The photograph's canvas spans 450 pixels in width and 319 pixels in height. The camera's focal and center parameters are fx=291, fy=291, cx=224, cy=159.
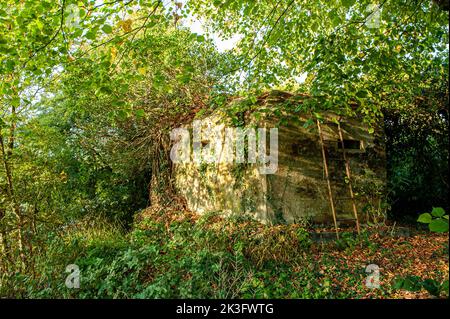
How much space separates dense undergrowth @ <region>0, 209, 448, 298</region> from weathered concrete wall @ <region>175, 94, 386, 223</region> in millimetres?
622

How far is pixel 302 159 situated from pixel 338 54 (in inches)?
111

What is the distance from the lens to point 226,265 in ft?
13.3

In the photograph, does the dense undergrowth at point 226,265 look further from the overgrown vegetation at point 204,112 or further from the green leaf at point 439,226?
the green leaf at point 439,226

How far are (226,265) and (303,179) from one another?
286cm

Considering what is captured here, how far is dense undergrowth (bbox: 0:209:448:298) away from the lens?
3.54m

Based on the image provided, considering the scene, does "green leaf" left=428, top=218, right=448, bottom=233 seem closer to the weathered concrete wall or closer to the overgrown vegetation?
the overgrown vegetation

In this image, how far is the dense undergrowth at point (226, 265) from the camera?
354 centimetres

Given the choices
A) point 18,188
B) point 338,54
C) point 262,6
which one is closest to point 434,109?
point 338,54

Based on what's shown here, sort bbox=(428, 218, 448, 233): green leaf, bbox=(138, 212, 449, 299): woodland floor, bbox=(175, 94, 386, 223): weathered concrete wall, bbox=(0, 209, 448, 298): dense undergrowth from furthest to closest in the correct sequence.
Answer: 1. bbox=(175, 94, 386, 223): weathered concrete wall
2. bbox=(138, 212, 449, 299): woodland floor
3. bbox=(0, 209, 448, 298): dense undergrowth
4. bbox=(428, 218, 448, 233): green leaf

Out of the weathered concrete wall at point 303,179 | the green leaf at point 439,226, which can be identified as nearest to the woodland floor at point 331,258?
the weathered concrete wall at point 303,179

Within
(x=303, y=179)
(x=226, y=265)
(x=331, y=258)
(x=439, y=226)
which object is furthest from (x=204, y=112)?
(x=439, y=226)

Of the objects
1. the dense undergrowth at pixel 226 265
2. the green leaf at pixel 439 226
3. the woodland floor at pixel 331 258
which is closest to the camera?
the green leaf at pixel 439 226

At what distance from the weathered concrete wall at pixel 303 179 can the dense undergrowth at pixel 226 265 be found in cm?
62

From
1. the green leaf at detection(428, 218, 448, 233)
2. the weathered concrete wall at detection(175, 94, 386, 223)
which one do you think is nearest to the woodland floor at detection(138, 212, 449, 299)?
the weathered concrete wall at detection(175, 94, 386, 223)
